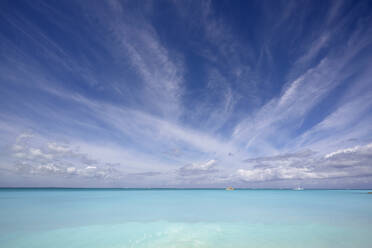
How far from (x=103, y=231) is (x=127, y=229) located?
1.09 metres

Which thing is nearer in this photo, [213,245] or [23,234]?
[213,245]

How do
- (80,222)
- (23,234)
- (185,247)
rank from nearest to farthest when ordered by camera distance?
1. (185,247)
2. (23,234)
3. (80,222)

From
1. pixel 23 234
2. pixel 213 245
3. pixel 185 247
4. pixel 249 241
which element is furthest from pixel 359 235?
pixel 23 234

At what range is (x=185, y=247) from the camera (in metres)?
6.30

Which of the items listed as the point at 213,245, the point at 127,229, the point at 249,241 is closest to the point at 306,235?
the point at 249,241

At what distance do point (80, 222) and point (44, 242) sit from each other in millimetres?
3655

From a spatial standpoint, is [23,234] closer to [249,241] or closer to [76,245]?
[76,245]

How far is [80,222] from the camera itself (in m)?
10.4

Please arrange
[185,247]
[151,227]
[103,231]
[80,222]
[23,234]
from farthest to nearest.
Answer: [80,222]
[151,227]
[103,231]
[23,234]
[185,247]

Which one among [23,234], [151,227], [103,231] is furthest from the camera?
[151,227]

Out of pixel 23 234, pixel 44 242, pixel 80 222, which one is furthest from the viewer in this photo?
pixel 80 222

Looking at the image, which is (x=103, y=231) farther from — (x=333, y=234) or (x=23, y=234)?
(x=333, y=234)

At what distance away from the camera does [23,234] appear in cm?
786

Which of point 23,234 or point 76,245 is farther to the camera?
point 23,234
